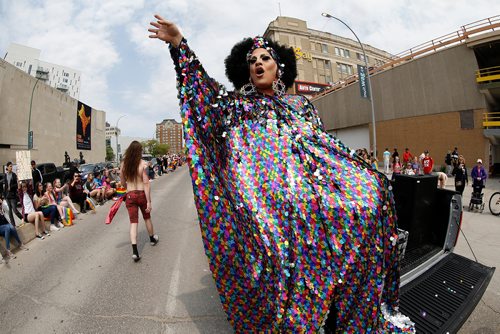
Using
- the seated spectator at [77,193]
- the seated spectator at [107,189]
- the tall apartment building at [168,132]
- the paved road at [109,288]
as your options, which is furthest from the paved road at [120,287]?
the tall apartment building at [168,132]

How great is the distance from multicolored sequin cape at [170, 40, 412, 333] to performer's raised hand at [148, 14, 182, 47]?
0.06 metres

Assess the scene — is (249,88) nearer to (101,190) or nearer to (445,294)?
(445,294)

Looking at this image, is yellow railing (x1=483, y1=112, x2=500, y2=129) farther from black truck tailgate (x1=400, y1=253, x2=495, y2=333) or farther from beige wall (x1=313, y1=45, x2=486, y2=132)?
black truck tailgate (x1=400, y1=253, x2=495, y2=333)

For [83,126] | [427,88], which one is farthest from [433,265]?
[83,126]

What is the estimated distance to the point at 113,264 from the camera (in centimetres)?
403

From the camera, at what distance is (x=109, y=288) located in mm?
3268

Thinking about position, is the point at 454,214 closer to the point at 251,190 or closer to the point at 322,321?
the point at 322,321

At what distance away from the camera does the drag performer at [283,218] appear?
1618 mm

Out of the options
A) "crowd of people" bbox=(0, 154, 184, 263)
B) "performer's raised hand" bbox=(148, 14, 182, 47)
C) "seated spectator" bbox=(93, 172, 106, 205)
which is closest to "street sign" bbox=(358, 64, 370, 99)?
"seated spectator" bbox=(93, 172, 106, 205)

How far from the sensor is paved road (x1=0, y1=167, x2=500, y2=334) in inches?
101

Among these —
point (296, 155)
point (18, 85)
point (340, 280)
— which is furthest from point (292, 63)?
point (18, 85)

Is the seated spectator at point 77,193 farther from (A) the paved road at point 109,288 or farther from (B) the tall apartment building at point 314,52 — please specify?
(B) the tall apartment building at point 314,52

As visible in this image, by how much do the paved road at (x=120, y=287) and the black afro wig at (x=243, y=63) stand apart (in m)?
2.33

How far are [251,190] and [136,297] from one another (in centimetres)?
213
